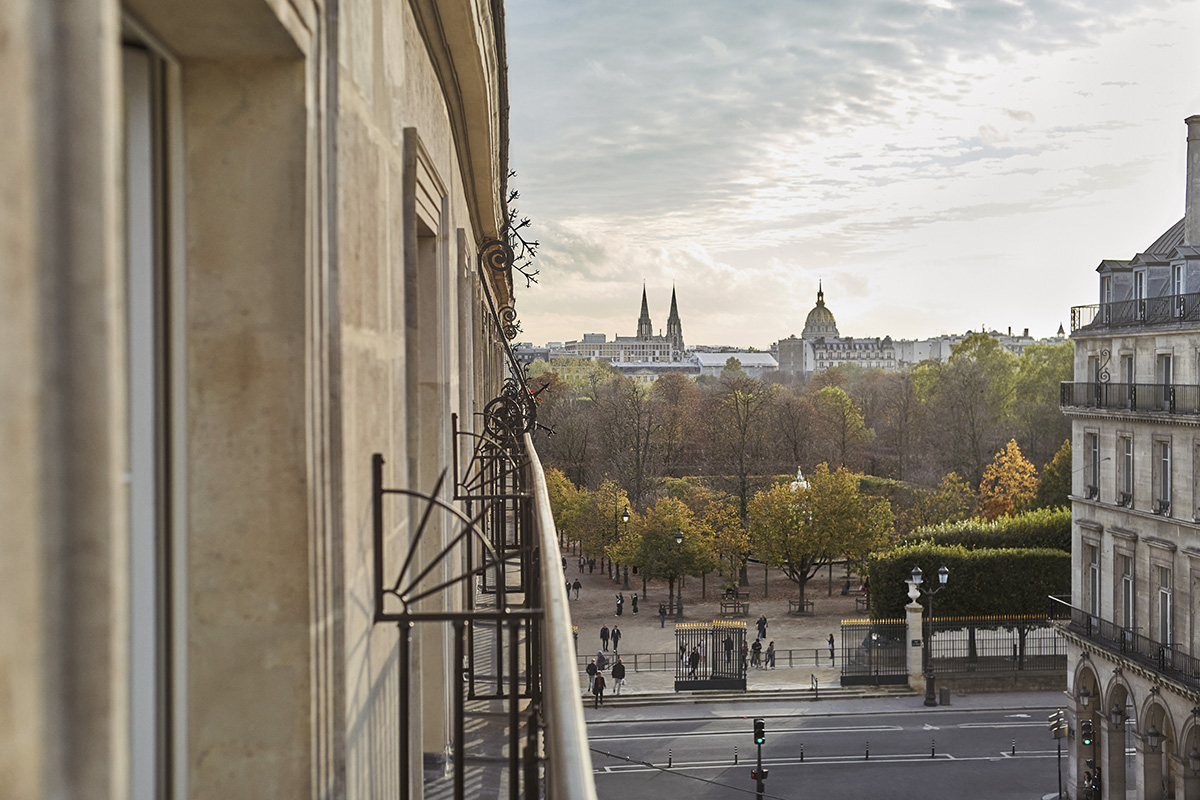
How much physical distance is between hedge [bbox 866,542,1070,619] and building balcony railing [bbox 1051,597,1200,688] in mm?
7504

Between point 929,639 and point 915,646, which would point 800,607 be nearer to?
point 915,646

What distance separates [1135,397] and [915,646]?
12003mm

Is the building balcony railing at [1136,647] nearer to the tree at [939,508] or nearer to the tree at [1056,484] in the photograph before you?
the tree at [1056,484]

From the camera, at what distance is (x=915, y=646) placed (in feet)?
109

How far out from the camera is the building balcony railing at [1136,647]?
74.5 ft

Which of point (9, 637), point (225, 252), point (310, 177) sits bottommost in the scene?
point (9, 637)

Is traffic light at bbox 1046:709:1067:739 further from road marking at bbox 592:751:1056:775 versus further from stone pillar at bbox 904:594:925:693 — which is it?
stone pillar at bbox 904:594:925:693

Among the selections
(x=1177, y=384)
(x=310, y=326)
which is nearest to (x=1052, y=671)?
(x=1177, y=384)

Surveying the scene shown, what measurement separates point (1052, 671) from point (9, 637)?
125 ft

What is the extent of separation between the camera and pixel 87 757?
101cm

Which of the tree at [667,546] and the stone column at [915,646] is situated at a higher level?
the tree at [667,546]

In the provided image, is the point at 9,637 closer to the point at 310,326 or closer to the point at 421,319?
the point at 310,326

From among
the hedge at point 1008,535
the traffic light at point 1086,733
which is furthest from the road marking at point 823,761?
the hedge at point 1008,535

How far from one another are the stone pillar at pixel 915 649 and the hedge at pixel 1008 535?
6041 mm
